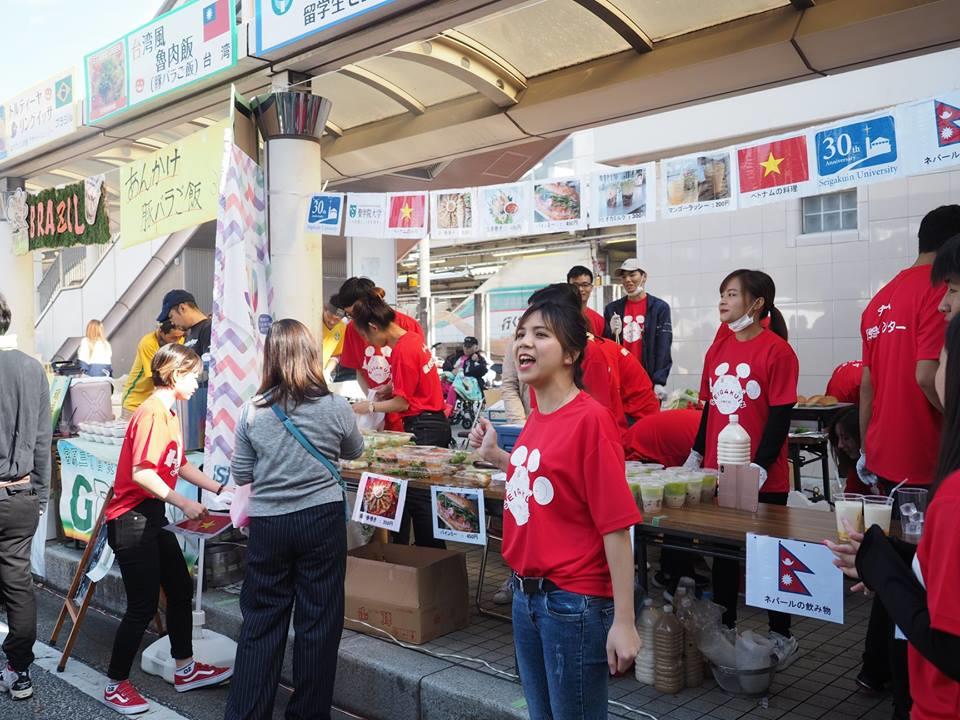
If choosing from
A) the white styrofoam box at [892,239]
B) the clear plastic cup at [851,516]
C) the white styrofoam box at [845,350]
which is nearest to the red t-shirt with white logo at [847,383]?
the white styrofoam box at [845,350]

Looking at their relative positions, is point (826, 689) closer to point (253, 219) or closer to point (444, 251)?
point (253, 219)

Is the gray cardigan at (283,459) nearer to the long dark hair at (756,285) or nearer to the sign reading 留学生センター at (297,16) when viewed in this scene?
the long dark hair at (756,285)

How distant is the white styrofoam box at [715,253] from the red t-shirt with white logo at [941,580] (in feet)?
33.1

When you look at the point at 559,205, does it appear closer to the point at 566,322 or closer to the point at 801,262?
the point at 566,322

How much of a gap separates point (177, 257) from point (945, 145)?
16.4 meters

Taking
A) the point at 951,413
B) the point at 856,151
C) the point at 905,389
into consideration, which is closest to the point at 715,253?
the point at 856,151

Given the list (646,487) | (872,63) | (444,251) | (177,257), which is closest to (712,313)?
(872,63)

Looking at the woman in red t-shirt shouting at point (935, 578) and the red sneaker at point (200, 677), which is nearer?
the woman in red t-shirt shouting at point (935, 578)

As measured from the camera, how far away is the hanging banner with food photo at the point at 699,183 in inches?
175

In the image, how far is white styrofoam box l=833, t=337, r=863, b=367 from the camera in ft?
33.6

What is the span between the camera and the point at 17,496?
4.34 metres

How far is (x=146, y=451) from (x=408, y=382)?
1.78 meters

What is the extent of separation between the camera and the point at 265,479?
350 centimetres

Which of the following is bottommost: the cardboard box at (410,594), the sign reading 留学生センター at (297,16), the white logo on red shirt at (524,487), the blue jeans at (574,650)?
the cardboard box at (410,594)
